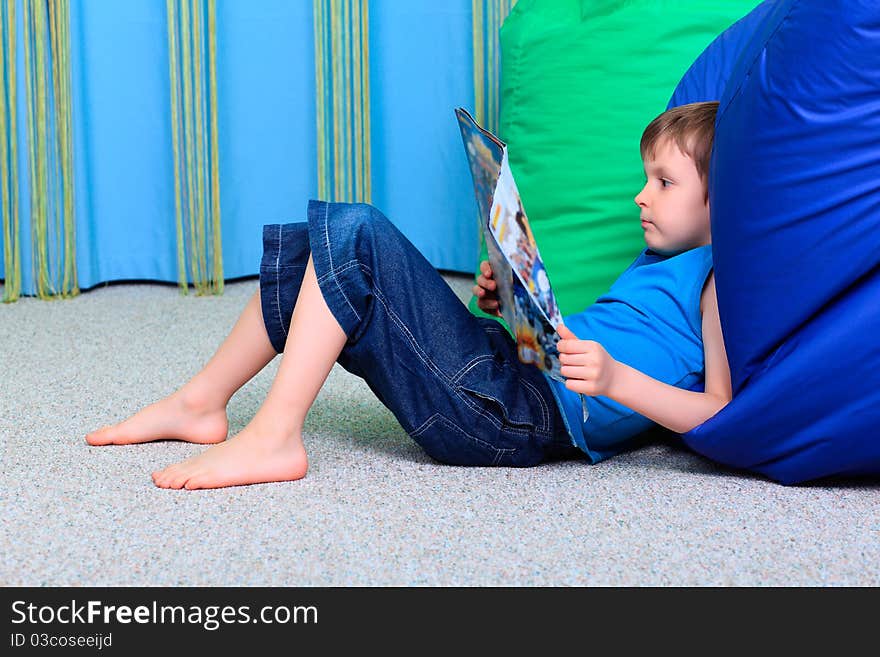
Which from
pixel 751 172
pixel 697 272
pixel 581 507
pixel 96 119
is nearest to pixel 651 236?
pixel 697 272

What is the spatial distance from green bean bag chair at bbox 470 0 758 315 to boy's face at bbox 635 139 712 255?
0.31m

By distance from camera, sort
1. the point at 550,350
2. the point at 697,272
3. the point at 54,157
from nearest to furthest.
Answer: the point at 550,350
the point at 697,272
the point at 54,157

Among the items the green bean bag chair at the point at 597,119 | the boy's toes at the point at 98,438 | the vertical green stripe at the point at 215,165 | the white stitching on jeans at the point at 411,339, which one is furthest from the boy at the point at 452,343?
the vertical green stripe at the point at 215,165

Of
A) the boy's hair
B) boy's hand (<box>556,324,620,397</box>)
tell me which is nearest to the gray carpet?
boy's hand (<box>556,324,620,397</box>)

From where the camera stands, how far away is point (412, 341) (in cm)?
109

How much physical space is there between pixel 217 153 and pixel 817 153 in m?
1.63

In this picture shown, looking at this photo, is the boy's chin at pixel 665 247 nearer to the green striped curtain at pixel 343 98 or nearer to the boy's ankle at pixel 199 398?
the boy's ankle at pixel 199 398

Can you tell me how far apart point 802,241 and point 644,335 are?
19 cm

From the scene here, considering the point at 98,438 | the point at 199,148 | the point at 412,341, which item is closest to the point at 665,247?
the point at 412,341

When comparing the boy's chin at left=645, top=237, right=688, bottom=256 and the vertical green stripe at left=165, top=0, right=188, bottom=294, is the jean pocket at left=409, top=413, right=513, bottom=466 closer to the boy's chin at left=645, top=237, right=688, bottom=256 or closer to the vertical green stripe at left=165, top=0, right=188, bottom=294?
the boy's chin at left=645, top=237, right=688, bottom=256

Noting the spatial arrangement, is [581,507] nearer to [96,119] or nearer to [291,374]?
[291,374]

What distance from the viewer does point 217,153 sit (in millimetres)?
2359

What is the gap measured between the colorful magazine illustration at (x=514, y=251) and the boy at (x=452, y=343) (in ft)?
0.29

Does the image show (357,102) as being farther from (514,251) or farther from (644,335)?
(514,251)
